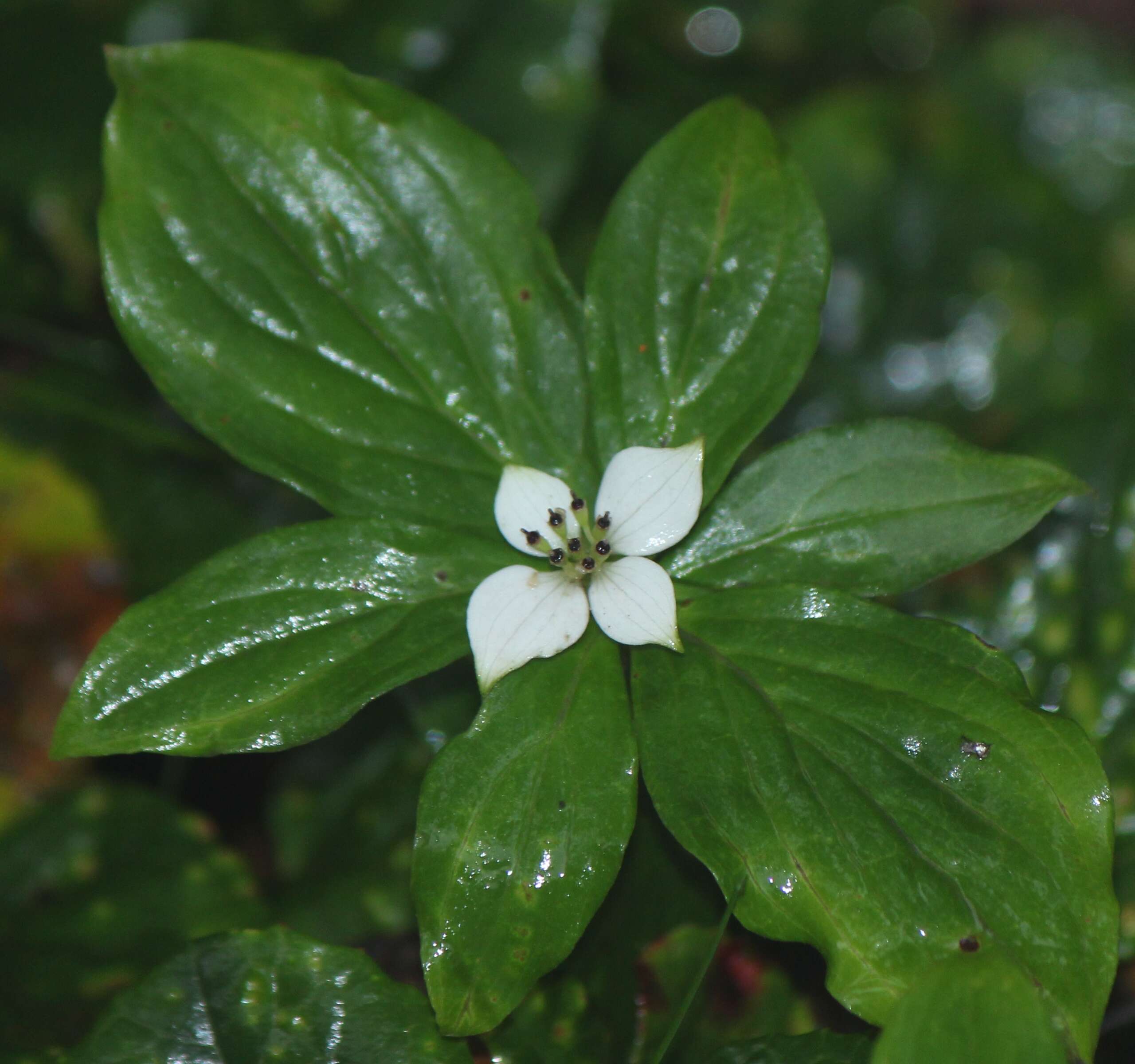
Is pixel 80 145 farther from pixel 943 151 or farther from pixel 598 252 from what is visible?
pixel 943 151

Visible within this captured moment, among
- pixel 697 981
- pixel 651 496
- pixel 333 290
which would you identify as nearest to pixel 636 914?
pixel 697 981

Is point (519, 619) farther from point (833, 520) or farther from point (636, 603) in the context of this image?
point (833, 520)

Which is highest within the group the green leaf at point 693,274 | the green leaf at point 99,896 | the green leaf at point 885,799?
the green leaf at point 693,274

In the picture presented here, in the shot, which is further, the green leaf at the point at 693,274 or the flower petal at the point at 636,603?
the green leaf at the point at 693,274

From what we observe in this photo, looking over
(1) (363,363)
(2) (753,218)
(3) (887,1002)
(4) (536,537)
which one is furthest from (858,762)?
(1) (363,363)

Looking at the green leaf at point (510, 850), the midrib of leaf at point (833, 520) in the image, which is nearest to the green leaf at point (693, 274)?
the midrib of leaf at point (833, 520)

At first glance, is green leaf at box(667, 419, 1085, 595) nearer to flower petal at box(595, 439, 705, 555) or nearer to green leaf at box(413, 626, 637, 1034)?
flower petal at box(595, 439, 705, 555)

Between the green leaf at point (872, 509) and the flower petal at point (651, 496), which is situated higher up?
the flower petal at point (651, 496)

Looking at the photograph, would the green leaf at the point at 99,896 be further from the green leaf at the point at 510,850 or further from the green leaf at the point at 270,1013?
the green leaf at the point at 510,850

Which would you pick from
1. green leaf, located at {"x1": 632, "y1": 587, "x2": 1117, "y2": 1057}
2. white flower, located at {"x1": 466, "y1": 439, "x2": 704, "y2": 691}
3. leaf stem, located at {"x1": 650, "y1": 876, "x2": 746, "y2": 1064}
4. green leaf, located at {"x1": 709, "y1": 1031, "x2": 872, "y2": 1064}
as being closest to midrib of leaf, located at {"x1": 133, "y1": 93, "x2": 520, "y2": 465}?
white flower, located at {"x1": 466, "y1": 439, "x2": 704, "y2": 691}
